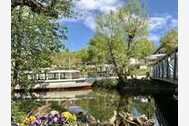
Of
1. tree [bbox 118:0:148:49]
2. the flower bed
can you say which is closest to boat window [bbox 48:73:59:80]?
the flower bed

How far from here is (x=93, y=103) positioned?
3.38m

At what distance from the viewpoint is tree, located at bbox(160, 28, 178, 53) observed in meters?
3.22

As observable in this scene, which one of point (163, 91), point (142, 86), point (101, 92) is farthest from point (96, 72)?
point (163, 91)

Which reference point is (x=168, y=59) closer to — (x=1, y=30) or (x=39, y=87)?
(x=39, y=87)

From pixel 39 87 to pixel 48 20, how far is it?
0.49 m

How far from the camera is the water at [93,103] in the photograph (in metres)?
3.29

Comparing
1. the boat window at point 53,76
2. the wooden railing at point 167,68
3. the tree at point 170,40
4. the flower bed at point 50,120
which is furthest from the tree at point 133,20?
the flower bed at point 50,120

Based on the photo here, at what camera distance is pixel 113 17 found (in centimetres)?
330

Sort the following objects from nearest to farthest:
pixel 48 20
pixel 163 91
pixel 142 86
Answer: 1. pixel 48 20
2. pixel 142 86
3. pixel 163 91

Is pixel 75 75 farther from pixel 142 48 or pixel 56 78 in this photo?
pixel 142 48

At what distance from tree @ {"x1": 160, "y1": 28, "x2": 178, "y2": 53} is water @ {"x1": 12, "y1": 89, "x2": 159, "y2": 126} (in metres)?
0.41

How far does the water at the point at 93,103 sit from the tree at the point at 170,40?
414 mm

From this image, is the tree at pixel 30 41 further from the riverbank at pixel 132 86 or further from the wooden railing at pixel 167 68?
the wooden railing at pixel 167 68

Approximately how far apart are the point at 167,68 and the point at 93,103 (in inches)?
26.9
